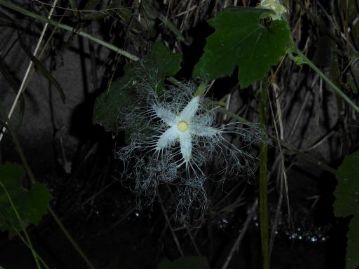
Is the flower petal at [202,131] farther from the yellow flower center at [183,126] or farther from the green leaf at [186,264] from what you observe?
the green leaf at [186,264]

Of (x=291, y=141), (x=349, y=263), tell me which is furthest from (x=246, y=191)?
(x=349, y=263)

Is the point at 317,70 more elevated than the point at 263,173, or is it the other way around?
the point at 317,70

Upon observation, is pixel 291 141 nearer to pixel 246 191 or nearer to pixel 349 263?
pixel 246 191

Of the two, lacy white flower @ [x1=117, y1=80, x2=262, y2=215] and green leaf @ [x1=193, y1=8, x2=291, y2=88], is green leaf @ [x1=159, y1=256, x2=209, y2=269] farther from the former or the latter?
green leaf @ [x1=193, y1=8, x2=291, y2=88]

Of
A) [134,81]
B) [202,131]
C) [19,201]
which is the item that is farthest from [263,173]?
[19,201]

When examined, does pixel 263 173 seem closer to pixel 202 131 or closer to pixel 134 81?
pixel 202 131

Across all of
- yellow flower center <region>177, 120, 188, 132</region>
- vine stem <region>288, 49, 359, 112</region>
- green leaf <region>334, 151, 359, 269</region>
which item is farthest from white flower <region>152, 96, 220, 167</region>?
green leaf <region>334, 151, 359, 269</region>
